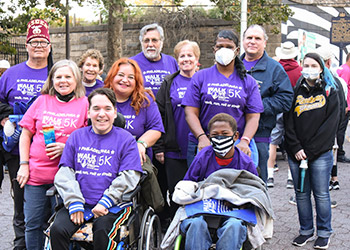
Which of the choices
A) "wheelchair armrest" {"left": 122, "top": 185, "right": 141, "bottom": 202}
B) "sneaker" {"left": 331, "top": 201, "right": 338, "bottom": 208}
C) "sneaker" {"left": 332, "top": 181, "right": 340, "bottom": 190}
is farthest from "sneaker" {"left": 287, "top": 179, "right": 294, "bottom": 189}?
"wheelchair armrest" {"left": 122, "top": 185, "right": 141, "bottom": 202}

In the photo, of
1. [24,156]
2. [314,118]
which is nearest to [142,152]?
[24,156]

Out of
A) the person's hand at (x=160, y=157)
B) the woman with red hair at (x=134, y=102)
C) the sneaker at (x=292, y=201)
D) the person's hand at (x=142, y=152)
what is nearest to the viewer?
the person's hand at (x=142, y=152)

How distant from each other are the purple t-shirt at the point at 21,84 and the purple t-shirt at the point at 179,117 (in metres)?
1.29

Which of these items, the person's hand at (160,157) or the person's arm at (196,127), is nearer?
the person's arm at (196,127)

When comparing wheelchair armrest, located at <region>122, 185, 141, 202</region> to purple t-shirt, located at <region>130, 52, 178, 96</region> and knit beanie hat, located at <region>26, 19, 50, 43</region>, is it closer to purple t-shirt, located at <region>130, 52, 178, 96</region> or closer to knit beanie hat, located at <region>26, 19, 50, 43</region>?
purple t-shirt, located at <region>130, 52, 178, 96</region>

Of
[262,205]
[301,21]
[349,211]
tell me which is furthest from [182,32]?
[262,205]

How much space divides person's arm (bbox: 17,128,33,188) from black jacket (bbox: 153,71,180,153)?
1.38 m

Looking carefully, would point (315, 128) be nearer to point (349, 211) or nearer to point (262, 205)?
point (262, 205)

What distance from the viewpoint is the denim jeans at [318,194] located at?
4852mm

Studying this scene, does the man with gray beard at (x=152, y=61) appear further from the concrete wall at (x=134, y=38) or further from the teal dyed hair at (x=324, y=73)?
the concrete wall at (x=134, y=38)

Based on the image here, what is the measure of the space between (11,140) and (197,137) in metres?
1.67

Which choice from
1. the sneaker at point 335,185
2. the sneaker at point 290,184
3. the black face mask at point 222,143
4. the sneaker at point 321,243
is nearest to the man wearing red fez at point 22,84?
the black face mask at point 222,143

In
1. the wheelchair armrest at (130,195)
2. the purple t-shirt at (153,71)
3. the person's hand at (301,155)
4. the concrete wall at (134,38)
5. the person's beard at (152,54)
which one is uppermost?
the concrete wall at (134,38)

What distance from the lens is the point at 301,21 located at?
19.1 meters
